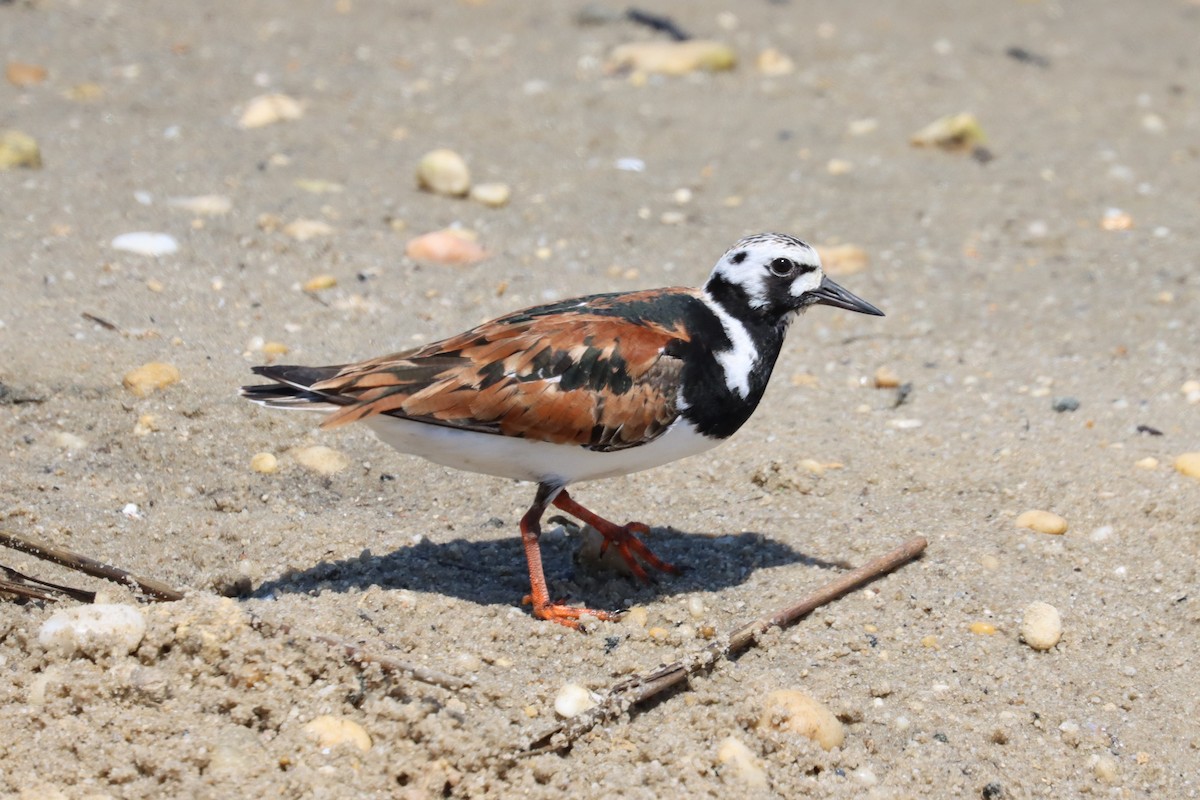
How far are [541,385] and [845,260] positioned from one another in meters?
3.76

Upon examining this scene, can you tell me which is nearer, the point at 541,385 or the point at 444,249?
the point at 541,385

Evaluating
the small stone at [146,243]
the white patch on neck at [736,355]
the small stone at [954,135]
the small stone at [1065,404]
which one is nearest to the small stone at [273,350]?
the small stone at [146,243]

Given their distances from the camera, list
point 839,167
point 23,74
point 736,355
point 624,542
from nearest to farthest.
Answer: point 736,355, point 624,542, point 839,167, point 23,74

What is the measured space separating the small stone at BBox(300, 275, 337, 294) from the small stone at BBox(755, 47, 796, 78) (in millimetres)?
4557

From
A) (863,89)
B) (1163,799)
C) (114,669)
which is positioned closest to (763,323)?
(1163,799)

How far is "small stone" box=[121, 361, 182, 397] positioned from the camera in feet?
18.0

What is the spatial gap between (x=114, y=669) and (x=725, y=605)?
6.48 feet

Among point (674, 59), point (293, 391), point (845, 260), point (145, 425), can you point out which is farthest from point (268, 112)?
point (293, 391)

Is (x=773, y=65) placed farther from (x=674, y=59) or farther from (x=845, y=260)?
(x=845, y=260)

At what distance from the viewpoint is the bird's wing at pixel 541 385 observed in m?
4.30

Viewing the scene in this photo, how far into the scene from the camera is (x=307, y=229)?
7.42 metres

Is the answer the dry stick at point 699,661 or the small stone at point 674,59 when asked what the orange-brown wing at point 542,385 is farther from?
the small stone at point 674,59

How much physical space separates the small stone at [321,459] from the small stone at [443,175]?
3.04 m

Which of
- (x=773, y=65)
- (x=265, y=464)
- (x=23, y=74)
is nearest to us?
(x=265, y=464)
